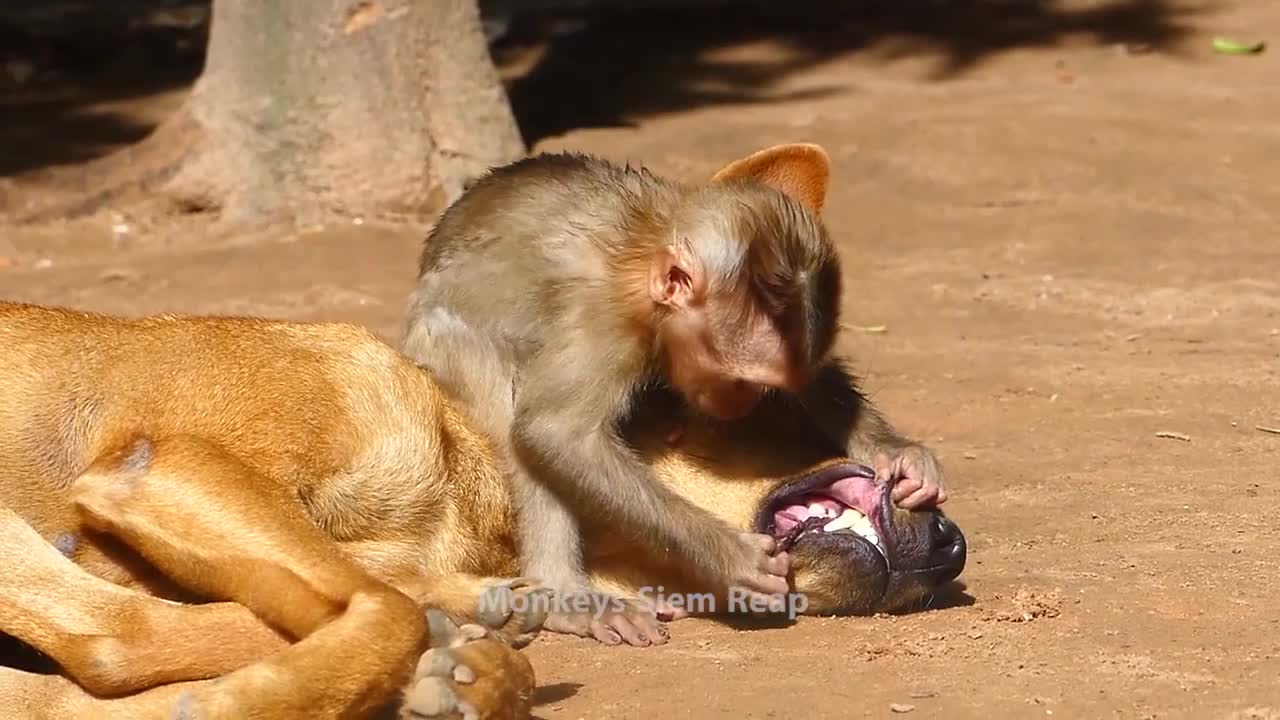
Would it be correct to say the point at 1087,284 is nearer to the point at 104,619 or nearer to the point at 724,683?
the point at 724,683

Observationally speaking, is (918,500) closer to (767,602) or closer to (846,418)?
(767,602)

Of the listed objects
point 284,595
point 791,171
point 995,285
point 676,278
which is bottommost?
point 995,285

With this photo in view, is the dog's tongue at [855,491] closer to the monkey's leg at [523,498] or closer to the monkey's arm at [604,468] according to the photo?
the monkey's arm at [604,468]

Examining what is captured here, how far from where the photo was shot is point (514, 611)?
172 inches

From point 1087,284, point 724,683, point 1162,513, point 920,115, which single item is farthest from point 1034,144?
point 724,683

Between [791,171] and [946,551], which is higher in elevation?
[791,171]

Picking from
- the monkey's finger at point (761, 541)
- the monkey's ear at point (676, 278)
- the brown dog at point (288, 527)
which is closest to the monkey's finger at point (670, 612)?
the brown dog at point (288, 527)

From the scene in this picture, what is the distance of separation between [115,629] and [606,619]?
4.04 ft

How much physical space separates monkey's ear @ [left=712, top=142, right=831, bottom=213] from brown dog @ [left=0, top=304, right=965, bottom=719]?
2.11 feet

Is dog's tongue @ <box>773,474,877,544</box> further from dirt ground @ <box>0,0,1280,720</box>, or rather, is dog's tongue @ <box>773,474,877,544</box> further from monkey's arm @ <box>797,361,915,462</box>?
monkey's arm @ <box>797,361,915,462</box>

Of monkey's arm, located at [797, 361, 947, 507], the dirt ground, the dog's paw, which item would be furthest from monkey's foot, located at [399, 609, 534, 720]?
monkey's arm, located at [797, 361, 947, 507]

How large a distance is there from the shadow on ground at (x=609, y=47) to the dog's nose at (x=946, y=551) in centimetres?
659

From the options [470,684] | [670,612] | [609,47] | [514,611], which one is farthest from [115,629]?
[609,47]

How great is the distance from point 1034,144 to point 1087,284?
6.89ft
